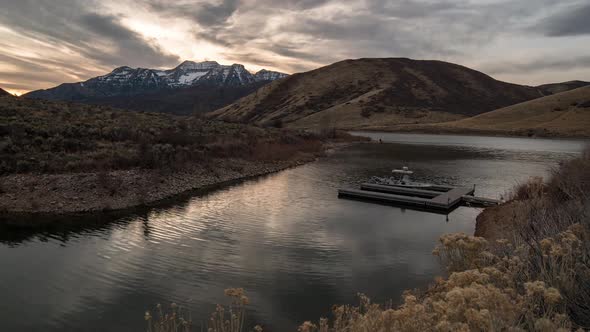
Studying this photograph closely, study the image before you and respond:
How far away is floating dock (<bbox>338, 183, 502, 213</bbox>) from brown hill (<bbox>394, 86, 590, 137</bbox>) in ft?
366

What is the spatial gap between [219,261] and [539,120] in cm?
16060

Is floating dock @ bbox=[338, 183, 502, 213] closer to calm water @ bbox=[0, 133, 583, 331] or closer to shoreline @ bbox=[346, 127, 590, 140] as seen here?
calm water @ bbox=[0, 133, 583, 331]

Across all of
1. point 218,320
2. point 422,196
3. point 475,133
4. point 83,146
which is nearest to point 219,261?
point 218,320

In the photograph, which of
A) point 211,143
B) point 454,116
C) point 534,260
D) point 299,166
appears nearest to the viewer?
point 534,260

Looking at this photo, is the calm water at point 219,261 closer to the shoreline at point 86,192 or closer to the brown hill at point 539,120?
the shoreline at point 86,192

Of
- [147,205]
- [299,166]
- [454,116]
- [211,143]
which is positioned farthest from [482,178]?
[454,116]

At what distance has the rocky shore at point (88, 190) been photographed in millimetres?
23625

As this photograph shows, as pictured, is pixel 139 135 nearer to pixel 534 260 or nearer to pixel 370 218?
pixel 370 218

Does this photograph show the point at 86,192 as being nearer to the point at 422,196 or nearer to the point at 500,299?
the point at 422,196

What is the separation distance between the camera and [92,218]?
22.5 m

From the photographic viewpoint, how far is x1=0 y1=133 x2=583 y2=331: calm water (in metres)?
12.0

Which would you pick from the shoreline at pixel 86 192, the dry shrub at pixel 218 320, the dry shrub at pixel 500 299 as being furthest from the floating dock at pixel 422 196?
the dry shrub at pixel 218 320

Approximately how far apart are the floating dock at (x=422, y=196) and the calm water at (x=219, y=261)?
56.5 inches

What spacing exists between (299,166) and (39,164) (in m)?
29.1
